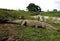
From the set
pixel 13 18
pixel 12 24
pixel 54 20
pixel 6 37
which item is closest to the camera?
pixel 6 37

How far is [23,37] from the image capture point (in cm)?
935

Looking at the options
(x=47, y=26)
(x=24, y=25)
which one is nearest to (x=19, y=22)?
(x=24, y=25)

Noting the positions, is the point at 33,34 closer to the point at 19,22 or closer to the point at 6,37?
the point at 6,37

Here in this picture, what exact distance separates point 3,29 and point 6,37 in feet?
2.85

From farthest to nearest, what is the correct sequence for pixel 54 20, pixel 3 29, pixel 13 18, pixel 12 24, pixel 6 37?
pixel 54 20 → pixel 13 18 → pixel 12 24 → pixel 3 29 → pixel 6 37

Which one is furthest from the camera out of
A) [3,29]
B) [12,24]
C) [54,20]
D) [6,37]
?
[54,20]

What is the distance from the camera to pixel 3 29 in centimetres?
1012

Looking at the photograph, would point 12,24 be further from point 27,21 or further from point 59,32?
point 59,32

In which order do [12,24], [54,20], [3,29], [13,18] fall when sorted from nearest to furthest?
[3,29]
[12,24]
[13,18]
[54,20]

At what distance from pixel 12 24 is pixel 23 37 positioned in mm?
1983

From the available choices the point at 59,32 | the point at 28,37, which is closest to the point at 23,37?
the point at 28,37

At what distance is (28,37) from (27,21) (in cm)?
248

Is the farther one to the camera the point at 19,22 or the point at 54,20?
the point at 54,20

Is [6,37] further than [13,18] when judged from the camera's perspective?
No
